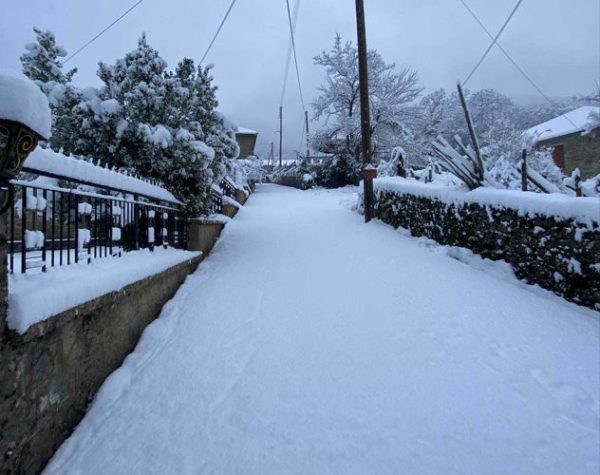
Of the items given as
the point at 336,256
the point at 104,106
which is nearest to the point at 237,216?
the point at 336,256

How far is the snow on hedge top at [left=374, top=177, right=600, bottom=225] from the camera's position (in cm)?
434

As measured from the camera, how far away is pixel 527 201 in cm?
516

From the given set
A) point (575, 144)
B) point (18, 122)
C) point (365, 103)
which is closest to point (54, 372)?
point (18, 122)

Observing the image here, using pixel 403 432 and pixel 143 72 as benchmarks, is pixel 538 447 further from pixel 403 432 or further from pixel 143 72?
pixel 143 72

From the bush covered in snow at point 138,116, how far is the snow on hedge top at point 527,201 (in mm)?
4115

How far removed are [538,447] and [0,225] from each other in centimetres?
339

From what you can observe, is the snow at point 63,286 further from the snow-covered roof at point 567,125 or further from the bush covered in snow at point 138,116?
the snow-covered roof at point 567,125

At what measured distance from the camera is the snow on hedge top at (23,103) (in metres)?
1.84

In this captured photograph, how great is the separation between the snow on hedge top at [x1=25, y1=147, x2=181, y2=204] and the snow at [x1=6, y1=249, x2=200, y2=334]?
0.55 m

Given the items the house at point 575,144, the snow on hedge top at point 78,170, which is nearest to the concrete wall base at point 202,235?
the snow on hedge top at point 78,170

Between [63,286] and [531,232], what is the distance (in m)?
5.10

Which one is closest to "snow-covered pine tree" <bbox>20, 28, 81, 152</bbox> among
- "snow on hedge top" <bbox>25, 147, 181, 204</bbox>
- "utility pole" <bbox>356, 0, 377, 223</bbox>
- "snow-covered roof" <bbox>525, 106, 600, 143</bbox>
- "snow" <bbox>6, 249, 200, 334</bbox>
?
"snow on hedge top" <bbox>25, 147, 181, 204</bbox>

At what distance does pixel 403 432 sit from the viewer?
8.77ft

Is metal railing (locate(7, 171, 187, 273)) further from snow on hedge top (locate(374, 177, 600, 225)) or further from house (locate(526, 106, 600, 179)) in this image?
house (locate(526, 106, 600, 179))
